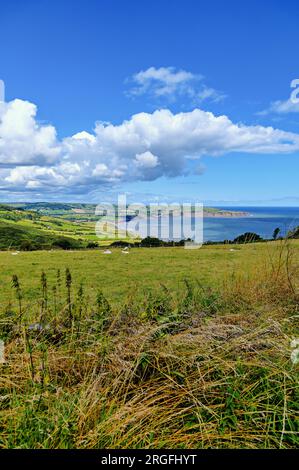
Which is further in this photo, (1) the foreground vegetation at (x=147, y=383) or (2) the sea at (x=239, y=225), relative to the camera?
(2) the sea at (x=239, y=225)

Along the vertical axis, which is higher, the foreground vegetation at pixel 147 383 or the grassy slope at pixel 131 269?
the foreground vegetation at pixel 147 383

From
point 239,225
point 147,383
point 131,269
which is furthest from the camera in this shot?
point 239,225

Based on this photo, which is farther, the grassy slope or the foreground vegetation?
the grassy slope

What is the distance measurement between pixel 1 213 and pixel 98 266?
44.9 metres

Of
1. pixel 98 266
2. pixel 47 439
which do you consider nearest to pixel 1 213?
pixel 98 266

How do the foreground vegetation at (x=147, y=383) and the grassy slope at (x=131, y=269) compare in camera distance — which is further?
the grassy slope at (x=131, y=269)

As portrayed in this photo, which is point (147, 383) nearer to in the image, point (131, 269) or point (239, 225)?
point (131, 269)

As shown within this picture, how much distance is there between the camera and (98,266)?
444 inches

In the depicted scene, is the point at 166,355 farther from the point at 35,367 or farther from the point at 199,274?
the point at 199,274

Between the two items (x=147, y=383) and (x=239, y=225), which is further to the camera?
(x=239, y=225)

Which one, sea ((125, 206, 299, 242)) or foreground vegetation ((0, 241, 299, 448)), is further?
sea ((125, 206, 299, 242))

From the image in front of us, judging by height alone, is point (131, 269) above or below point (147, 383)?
below

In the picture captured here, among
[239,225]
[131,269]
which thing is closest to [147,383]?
[131,269]

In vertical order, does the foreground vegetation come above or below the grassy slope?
above
